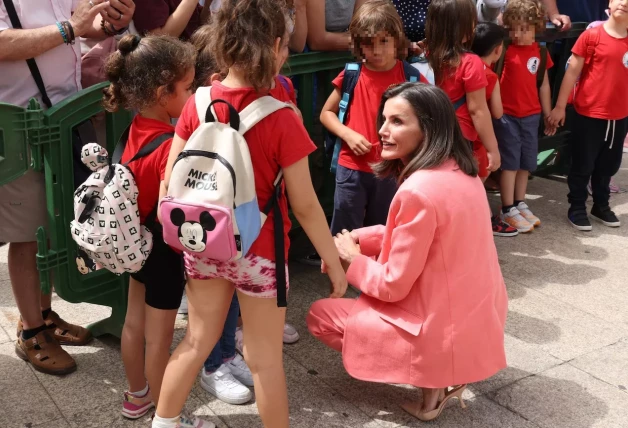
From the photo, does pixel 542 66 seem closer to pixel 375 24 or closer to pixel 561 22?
pixel 561 22

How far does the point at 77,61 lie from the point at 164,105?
72cm

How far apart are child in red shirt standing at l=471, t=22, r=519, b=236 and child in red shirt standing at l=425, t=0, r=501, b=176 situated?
0.16 metres

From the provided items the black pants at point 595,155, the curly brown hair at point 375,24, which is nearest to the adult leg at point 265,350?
the curly brown hair at point 375,24

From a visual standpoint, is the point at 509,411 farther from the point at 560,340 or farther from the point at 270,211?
the point at 270,211

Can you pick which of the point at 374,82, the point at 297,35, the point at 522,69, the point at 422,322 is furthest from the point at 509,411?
the point at 522,69

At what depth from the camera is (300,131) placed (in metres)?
2.63

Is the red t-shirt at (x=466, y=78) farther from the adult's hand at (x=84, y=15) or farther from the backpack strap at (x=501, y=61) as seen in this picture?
the adult's hand at (x=84, y=15)

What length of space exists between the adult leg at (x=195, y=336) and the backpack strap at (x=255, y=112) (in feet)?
1.98

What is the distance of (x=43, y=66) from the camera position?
131 inches

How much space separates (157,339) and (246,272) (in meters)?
0.58

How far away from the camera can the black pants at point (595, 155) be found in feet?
18.6

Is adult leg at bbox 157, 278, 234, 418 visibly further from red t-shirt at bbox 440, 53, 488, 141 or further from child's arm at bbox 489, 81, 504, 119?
child's arm at bbox 489, 81, 504, 119

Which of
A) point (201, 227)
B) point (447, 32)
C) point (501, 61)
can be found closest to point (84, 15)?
point (201, 227)

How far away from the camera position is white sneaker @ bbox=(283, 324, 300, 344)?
3915 millimetres
